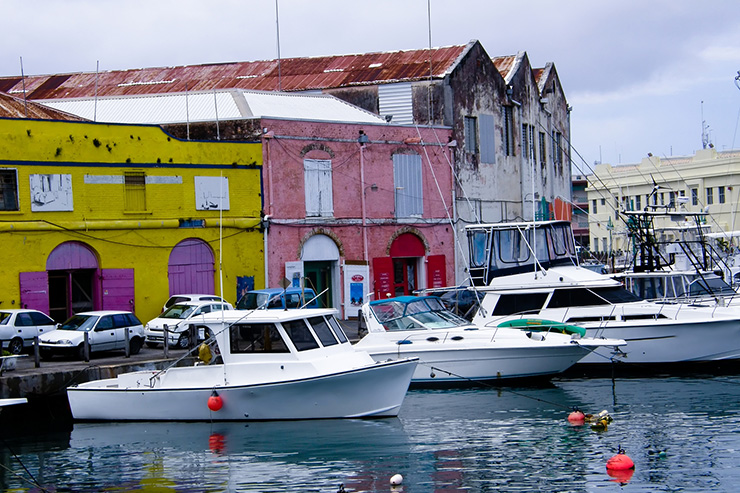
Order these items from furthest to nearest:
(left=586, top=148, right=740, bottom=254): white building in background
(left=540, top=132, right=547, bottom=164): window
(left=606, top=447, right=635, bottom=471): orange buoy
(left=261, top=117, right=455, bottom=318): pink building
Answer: (left=586, top=148, right=740, bottom=254): white building in background < (left=540, top=132, right=547, bottom=164): window < (left=261, top=117, right=455, bottom=318): pink building < (left=606, top=447, right=635, bottom=471): orange buoy

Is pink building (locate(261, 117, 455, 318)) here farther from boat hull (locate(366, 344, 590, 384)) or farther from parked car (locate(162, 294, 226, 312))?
boat hull (locate(366, 344, 590, 384))

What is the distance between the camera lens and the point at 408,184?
38844 mm

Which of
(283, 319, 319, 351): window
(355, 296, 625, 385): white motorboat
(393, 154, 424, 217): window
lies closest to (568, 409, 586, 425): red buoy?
(355, 296, 625, 385): white motorboat

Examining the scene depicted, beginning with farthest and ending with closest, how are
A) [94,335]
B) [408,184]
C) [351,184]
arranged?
[408,184]
[351,184]
[94,335]

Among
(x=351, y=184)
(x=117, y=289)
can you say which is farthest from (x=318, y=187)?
(x=117, y=289)

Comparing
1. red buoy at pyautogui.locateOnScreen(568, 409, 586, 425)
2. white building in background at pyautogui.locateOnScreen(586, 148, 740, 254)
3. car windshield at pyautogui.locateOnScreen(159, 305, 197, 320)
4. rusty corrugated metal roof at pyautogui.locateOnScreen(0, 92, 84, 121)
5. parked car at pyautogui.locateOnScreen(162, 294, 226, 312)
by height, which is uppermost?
rusty corrugated metal roof at pyautogui.locateOnScreen(0, 92, 84, 121)

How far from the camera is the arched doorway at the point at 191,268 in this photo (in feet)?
109

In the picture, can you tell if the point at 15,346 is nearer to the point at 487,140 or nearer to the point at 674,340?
the point at 674,340

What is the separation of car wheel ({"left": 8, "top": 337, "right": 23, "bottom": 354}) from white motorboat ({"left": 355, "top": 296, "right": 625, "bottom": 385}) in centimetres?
925

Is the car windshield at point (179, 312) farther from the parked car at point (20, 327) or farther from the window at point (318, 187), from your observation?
the window at point (318, 187)

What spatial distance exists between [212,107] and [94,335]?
48.1 ft

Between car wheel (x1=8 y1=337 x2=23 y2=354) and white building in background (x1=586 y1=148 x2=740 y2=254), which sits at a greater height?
white building in background (x1=586 y1=148 x2=740 y2=254)

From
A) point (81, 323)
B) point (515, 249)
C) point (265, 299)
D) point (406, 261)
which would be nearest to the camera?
point (81, 323)

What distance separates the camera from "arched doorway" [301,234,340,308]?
3609cm
